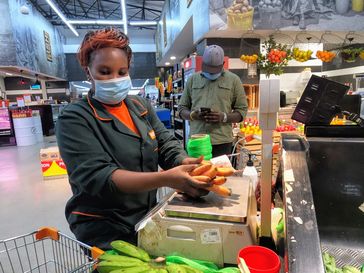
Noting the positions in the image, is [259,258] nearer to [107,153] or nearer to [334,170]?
[107,153]

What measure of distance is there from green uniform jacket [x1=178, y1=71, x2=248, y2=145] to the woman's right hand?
1.80m

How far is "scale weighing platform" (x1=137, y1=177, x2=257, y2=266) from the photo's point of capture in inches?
32.8

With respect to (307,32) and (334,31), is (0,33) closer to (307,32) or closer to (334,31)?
(307,32)

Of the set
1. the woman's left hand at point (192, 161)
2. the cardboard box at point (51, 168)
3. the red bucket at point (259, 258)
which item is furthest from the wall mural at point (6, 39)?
the red bucket at point (259, 258)

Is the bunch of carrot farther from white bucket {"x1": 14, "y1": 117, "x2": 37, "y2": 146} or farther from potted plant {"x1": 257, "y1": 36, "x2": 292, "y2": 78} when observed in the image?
white bucket {"x1": 14, "y1": 117, "x2": 37, "y2": 146}

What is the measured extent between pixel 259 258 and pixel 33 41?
11.4 meters

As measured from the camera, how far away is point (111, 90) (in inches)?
44.9

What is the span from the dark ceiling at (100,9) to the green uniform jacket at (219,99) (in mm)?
10144

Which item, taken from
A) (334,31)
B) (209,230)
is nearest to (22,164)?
(209,230)

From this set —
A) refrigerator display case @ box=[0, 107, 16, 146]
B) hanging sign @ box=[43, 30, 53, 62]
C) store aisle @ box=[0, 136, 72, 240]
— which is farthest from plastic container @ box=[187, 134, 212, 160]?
hanging sign @ box=[43, 30, 53, 62]

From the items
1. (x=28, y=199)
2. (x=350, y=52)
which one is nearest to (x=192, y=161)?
(x=28, y=199)

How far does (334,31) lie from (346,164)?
5387 millimetres

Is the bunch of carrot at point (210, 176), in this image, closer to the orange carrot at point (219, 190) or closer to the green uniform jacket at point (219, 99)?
the orange carrot at point (219, 190)

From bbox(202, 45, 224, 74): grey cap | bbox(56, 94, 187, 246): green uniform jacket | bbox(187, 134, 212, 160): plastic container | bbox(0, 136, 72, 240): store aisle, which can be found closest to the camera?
bbox(56, 94, 187, 246): green uniform jacket
